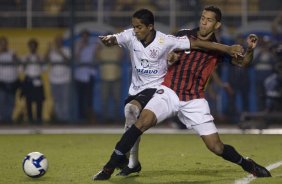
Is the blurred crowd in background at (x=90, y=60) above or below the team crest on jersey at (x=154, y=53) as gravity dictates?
below

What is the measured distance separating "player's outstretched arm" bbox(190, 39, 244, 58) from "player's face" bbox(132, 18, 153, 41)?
0.61 meters

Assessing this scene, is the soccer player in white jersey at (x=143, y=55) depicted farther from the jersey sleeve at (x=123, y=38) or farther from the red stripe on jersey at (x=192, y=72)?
the red stripe on jersey at (x=192, y=72)

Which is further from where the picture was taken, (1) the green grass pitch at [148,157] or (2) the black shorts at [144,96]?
(2) the black shorts at [144,96]

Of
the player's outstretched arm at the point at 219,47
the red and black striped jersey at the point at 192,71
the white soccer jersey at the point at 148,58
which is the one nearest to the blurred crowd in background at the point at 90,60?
the white soccer jersey at the point at 148,58

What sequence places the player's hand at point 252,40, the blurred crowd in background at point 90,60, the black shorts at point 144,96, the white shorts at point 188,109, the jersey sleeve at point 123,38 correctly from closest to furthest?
the player's hand at point 252,40
the white shorts at point 188,109
the black shorts at point 144,96
the jersey sleeve at point 123,38
the blurred crowd in background at point 90,60

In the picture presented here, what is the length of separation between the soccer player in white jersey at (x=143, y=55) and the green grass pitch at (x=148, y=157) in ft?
2.41

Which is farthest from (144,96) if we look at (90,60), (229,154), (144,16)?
(90,60)

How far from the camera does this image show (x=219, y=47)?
923 centimetres

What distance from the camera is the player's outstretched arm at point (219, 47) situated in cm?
909

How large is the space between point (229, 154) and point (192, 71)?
1.08 m

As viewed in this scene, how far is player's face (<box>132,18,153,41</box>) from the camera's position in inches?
380

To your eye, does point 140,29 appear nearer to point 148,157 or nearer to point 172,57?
point 172,57

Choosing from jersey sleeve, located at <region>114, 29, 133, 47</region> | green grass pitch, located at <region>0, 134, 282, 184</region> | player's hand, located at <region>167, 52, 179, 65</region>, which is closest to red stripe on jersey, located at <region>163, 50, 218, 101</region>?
player's hand, located at <region>167, 52, 179, 65</region>

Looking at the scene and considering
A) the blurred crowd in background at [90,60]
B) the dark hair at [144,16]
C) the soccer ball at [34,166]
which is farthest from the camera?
the blurred crowd in background at [90,60]
